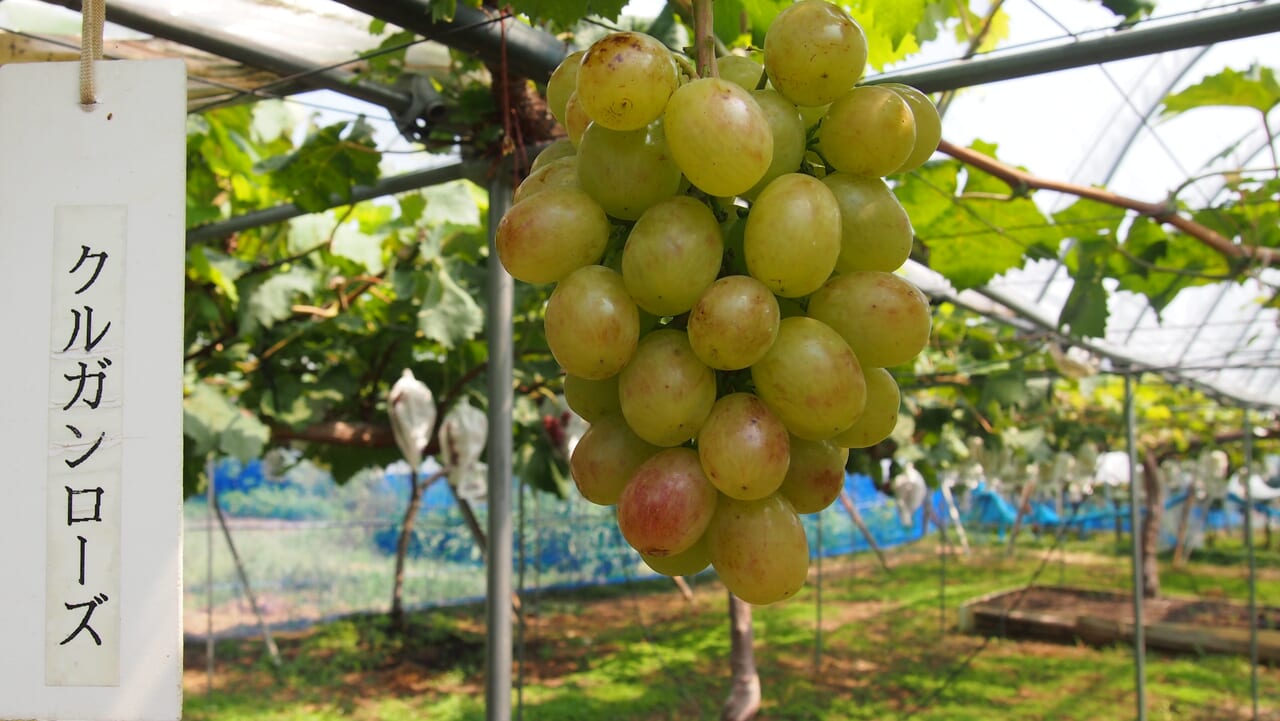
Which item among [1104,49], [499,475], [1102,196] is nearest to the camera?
[1104,49]

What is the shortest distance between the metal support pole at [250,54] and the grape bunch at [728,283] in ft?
3.41

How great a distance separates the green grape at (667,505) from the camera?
69cm

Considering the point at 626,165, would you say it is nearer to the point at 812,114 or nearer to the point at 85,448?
the point at 812,114

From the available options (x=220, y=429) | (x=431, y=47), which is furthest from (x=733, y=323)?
(x=220, y=429)

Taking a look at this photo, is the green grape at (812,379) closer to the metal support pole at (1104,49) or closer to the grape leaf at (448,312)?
the metal support pole at (1104,49)

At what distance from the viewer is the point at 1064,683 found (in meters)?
7.60

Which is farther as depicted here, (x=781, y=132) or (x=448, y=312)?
(x=448, y=312)

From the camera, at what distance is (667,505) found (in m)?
0.69

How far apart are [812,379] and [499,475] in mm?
1315

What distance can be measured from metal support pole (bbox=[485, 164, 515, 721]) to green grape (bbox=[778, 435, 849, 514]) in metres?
1.18

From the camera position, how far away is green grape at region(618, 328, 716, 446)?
0.70 meters

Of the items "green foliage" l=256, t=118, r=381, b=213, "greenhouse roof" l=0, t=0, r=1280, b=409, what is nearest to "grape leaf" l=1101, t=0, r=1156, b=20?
"greenhouse roof" l=0, t=0, r=1280, b=409

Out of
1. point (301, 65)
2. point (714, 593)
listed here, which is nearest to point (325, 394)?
point (301, 65)

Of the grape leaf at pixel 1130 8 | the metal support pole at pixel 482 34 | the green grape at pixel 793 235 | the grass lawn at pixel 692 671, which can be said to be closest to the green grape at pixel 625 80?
the green grape at pixel 793 235
